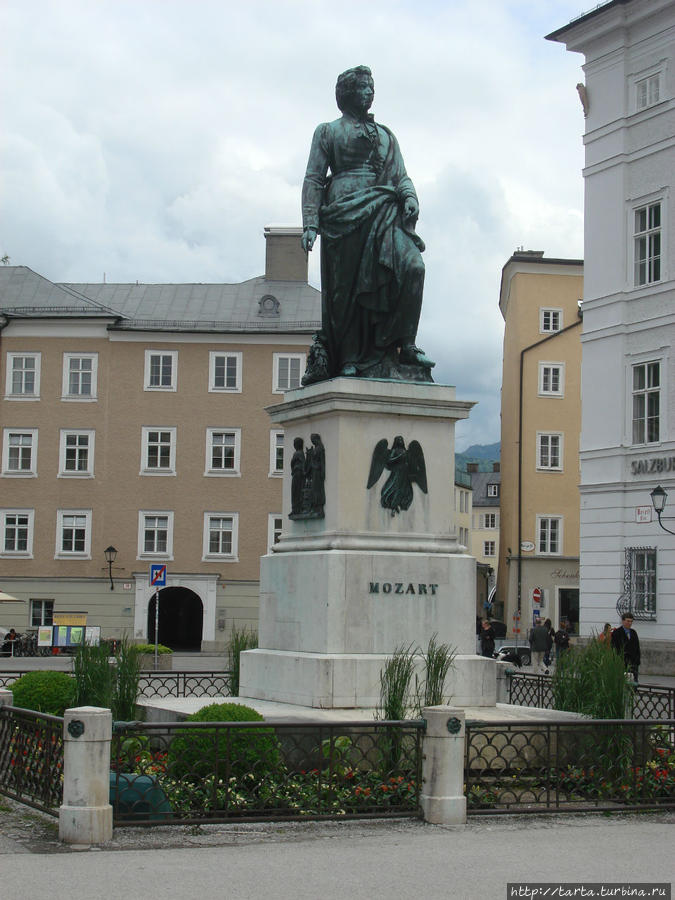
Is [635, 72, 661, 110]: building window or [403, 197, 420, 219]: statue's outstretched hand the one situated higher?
[635, 72, 661, 110]: building window

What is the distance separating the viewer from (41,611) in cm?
5006

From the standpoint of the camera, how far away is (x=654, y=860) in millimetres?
8555

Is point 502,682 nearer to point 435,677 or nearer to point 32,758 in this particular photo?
point 435,677

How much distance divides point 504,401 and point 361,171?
160 ft

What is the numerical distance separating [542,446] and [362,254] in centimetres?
4558

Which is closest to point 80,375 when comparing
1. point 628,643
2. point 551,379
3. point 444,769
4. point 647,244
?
point 551,379

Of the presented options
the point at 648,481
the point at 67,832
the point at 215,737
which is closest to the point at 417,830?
the point at 215,737

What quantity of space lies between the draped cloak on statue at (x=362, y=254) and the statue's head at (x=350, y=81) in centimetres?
31

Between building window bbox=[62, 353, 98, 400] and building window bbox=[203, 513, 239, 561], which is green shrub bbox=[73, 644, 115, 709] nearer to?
building window bbox=[203, 513, 239, 561]

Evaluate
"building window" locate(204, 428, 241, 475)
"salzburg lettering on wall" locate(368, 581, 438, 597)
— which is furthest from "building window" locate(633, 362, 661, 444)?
"salzburg lettering on wall" locate(368, 581, 438, 597)

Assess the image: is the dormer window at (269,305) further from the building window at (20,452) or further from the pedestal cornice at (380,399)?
the pedestal cornice at (380,399)

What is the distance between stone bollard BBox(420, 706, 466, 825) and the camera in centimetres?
980

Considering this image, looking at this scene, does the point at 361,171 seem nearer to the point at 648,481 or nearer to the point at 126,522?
the point at 648,481

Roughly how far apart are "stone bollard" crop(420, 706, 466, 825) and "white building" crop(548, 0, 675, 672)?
76.0 ft
